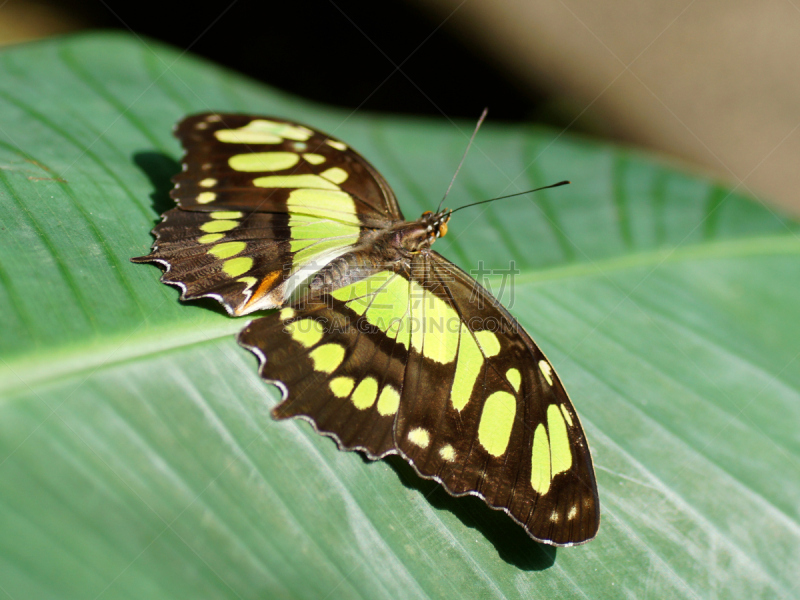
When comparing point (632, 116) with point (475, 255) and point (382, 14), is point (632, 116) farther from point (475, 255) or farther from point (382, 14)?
point (475, 255)

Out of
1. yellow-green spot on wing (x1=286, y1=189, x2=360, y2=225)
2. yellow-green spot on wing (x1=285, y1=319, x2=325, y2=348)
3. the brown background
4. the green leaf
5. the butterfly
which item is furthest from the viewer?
the brown background

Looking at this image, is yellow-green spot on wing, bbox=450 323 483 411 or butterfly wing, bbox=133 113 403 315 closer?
yellow-green spot on wing, bbox=450 323 483 411

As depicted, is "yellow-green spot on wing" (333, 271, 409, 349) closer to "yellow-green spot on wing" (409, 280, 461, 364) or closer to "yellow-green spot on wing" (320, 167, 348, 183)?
"yellow-green spot on wing" (409, 280, 461, 364)

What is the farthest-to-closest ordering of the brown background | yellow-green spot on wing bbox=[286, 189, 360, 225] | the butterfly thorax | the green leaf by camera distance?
the brown background → yellow-green spot on wing bbox=[286, 189, 360, 225] → the butterfly thorax → the green leaf

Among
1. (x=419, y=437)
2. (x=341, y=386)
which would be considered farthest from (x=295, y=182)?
(x=419, y=437)

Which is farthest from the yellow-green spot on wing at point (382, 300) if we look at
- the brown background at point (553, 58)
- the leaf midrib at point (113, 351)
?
the brown background at point (553, 58)

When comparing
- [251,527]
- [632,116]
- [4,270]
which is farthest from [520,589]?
[632,116]

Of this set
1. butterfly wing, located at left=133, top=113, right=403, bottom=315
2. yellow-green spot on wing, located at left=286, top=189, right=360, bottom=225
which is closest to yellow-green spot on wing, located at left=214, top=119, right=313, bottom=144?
butterfly wing, located at left=133, top=113, right=403, bottom=315
